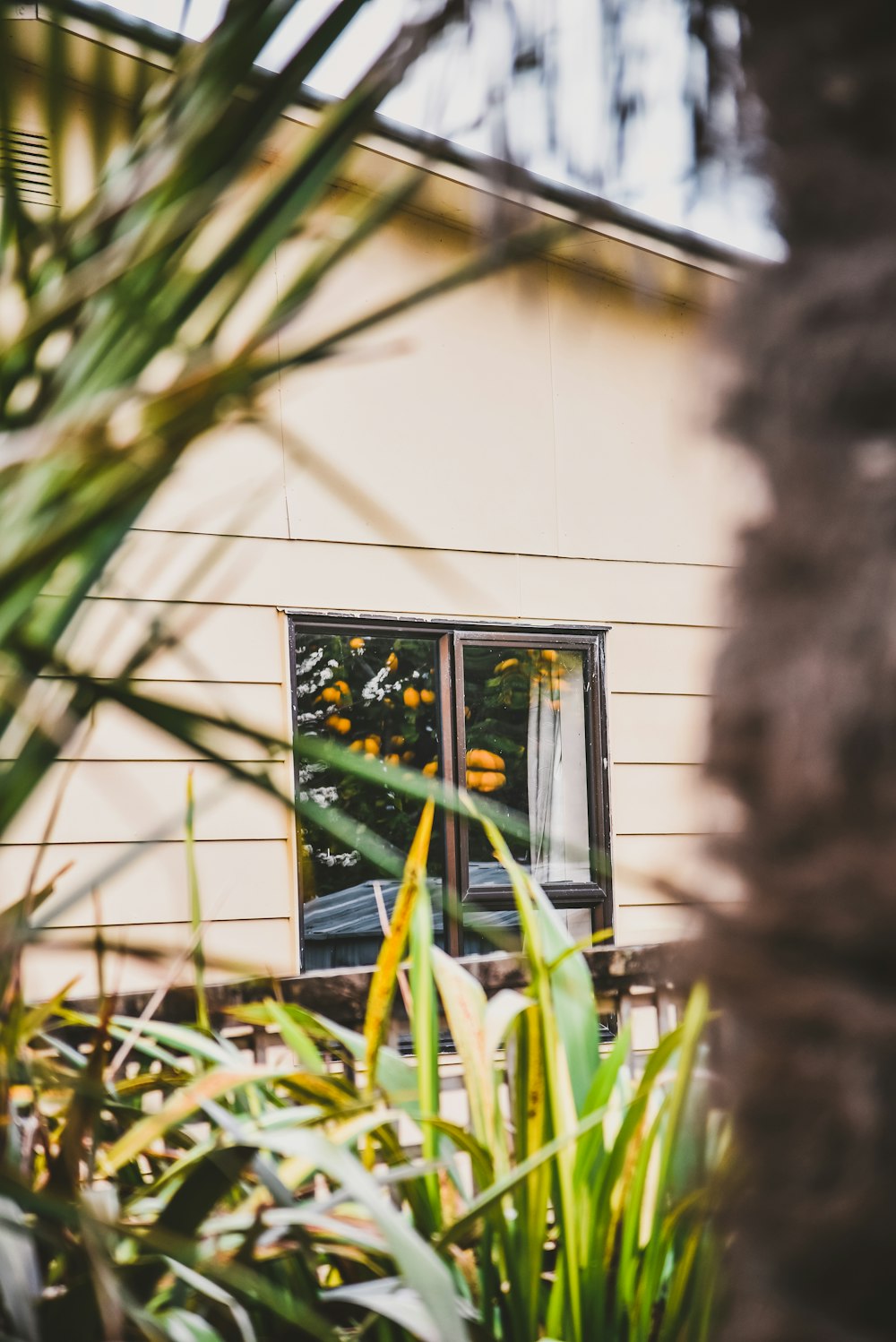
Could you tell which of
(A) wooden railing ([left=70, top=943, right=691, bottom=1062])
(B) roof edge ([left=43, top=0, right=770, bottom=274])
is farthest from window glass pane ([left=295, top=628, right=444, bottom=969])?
(B) roof edge ([left=43, top=0, right=770, bottom=274])

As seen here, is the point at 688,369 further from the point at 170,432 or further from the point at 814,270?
the point at 170,432

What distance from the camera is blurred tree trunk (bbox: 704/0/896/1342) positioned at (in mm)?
258

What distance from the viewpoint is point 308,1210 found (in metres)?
1.00

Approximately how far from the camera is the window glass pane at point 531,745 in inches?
168

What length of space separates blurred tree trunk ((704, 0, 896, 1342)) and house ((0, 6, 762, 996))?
2.85 m

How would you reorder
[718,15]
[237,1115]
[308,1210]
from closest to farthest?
[718,15] → [308,1210] → [237,1115]

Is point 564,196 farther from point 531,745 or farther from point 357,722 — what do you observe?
point 357,722

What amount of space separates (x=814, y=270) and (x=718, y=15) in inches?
7.5

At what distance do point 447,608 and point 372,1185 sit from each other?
3112mm

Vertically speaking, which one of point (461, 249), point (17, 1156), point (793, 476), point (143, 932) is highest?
point (461, 249)

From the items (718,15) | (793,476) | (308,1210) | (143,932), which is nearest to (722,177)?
(718,15)

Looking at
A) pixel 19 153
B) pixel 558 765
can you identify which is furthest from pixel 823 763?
pixel 558 765

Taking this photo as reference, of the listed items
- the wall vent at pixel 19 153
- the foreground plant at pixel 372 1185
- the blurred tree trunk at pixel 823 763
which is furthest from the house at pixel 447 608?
the blurred tree trunk at pixel 823 763

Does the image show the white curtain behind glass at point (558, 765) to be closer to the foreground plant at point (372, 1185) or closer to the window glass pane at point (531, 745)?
the window glass pane at point (531, 745)
